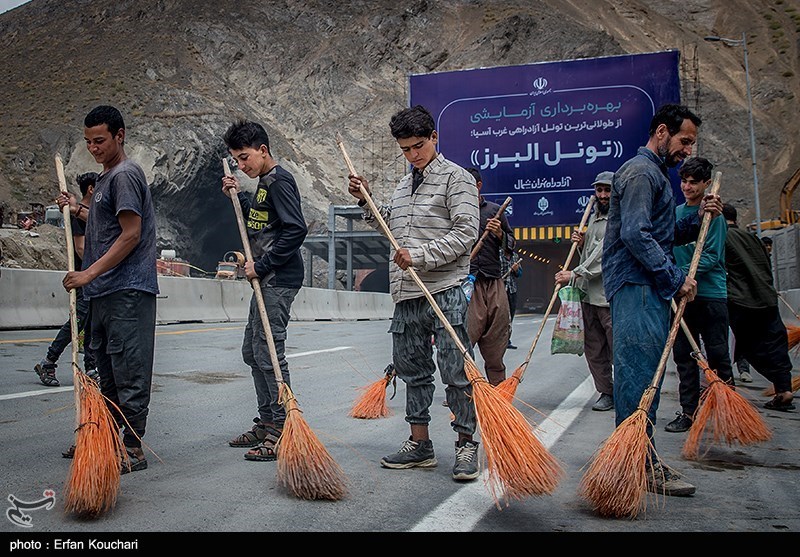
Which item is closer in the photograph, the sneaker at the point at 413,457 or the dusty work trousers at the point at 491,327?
the sneaker at the point at 413,457

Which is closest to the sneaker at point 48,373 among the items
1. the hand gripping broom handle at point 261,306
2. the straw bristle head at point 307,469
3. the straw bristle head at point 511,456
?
→ the hand gripping broom handle at point 261,306

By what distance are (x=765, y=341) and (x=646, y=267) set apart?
3510mm

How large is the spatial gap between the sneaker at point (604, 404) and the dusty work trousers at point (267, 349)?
2.96m

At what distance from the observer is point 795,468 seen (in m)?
4.47

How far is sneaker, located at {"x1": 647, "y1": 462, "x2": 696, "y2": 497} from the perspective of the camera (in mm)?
3746

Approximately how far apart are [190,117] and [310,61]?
70.9ft

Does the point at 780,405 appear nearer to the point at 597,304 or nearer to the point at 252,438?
the point at 597,304

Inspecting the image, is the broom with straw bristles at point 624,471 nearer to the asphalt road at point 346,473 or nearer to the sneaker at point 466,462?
the asphalt road at point 346,473

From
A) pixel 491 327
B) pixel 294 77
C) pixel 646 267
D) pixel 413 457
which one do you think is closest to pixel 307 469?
pixel 413 457

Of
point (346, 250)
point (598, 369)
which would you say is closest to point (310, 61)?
point (346, 250)

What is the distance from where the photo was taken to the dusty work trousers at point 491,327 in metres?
6.05

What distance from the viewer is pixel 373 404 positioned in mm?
6000

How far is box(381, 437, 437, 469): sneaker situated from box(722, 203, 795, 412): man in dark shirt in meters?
3.63

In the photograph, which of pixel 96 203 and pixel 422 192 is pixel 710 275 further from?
pixel 96 203
